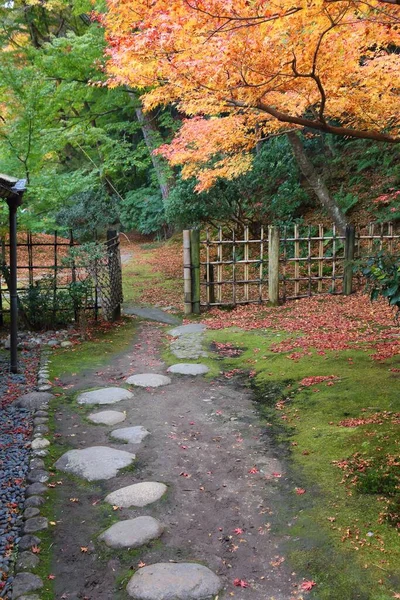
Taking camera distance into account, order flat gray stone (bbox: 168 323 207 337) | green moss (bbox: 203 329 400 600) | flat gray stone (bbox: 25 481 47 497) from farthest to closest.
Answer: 1. flat gray stone (bbox: 168 323 207 337)
2. flat gray stone (bbox: 25 481 47 497)
3. green moss (bbox: 203 329 400 600)

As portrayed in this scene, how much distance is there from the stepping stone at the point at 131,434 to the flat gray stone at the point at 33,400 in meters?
1.04

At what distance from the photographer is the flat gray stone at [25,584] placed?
2.44 metres

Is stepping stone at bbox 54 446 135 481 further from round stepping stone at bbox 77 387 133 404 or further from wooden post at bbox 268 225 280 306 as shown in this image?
wooden post at bbox 268 225 280 306

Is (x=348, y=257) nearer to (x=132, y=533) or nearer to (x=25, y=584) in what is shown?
(x=132, y=533)

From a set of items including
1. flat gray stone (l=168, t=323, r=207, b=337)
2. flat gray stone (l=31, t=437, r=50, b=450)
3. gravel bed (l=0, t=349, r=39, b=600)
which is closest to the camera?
gravel bed (l=0, t=349, r=39, b=600)

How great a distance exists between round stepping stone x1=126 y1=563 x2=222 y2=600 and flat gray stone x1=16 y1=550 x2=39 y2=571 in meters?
0.55

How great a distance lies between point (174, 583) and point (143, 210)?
1713cm

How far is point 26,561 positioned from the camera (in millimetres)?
2660

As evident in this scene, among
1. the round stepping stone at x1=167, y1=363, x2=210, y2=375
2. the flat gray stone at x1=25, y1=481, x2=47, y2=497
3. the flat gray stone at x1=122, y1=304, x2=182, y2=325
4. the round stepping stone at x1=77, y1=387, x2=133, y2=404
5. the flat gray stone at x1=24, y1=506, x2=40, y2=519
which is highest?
the flat gray stone at x1=122, y1=304, x2=182, y2=325

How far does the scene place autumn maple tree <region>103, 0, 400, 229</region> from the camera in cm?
492

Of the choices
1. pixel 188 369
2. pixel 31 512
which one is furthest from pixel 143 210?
pixel 31 512

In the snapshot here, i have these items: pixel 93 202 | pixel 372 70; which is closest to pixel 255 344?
pixel 372 70

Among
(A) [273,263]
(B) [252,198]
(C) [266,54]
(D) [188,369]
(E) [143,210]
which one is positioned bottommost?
(D) [188,369]

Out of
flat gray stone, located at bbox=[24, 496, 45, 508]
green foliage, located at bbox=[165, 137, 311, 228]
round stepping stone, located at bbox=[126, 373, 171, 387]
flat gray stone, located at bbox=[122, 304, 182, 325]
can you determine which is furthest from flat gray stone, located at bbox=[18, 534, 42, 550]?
green foliage, located at bbox=[165, 137, 311, 228]
